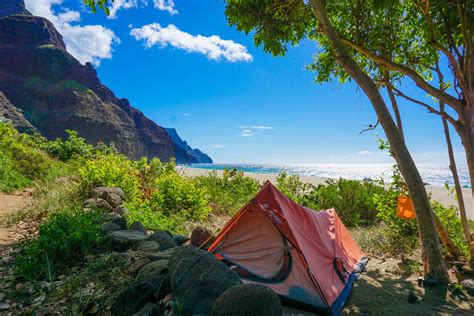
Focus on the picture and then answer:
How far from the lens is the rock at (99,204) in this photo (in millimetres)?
6628

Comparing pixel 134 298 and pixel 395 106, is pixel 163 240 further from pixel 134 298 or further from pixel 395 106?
pixel 395 106

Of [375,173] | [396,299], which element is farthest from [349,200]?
[375,173]

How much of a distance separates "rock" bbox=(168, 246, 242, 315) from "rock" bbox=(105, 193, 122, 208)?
184 inches

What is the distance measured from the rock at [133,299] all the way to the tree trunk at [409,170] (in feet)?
13.5

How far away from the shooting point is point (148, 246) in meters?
4.64

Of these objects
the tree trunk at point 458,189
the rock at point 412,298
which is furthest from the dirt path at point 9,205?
the tree trunk at point 458,189

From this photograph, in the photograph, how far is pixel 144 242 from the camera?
4.79 meters

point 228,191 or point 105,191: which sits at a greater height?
point 105,191

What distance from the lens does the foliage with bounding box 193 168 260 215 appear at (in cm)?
1082

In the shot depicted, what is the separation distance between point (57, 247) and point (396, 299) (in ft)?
16.4

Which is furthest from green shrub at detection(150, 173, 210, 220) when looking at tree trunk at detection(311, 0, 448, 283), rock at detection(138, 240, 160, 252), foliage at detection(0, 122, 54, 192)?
tree trunk at detection(311, 0, 448, 283)

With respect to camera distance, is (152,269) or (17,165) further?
(17,165)

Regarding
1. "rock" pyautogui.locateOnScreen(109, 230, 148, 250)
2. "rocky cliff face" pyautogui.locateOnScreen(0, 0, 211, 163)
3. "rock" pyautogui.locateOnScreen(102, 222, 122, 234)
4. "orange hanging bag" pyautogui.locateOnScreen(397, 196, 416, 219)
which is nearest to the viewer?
"rock" pyautogui.locateOnScreen(109, 230, 148, 250)

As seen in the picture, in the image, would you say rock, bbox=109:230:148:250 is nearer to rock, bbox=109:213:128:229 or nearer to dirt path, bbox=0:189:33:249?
rock, bbox=109:213:128:229
